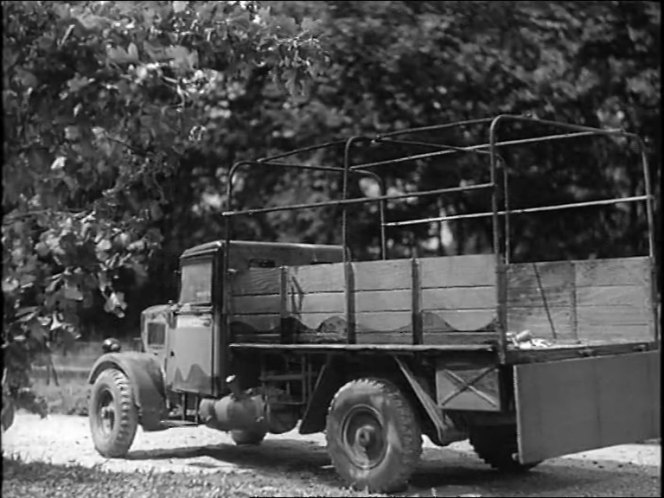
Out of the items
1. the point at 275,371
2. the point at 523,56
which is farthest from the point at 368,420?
the point at 523,56

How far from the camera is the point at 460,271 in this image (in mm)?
5840

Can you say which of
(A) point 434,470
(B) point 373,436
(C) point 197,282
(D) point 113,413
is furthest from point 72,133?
(A) point 434,470

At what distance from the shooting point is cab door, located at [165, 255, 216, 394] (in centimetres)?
591

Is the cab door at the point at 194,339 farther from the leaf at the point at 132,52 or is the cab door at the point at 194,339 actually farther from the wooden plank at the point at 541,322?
the leaf at the point at 132,52

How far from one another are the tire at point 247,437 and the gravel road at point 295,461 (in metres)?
0.08

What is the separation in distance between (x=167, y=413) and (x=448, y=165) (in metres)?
2.99

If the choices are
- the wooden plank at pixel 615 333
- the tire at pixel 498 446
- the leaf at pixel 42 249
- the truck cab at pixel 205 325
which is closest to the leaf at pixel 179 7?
the leaf at pixel 42 249

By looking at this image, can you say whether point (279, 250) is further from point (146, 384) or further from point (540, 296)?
point (540, 296)

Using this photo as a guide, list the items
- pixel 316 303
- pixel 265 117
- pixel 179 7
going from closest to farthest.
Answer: pixel 179 7
pixel 316 303
pixel 265 117

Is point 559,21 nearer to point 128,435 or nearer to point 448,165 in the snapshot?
point 448,165

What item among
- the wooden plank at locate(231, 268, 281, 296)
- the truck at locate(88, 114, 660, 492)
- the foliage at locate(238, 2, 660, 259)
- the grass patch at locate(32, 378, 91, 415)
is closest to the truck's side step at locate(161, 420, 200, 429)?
the truck at locate(88, 114, 660, 492)

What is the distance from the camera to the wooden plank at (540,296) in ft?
23.0

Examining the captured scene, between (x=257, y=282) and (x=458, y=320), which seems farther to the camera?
(x=257, y=282)

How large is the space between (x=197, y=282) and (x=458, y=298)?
53.8 inches
